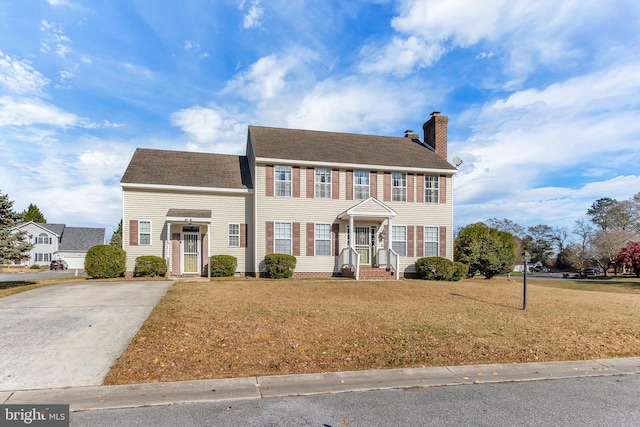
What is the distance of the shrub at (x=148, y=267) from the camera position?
1711cm

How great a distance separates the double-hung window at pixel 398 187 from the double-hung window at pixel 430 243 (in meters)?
2.07

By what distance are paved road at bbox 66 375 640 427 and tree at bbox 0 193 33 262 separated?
10837 millimetres

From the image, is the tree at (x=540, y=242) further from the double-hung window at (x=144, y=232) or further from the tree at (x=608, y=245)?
the double-hung window at (x=144, y=232)

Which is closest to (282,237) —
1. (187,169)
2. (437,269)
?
(187,169)

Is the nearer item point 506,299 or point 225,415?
point 225,415

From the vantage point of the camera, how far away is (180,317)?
8188mm

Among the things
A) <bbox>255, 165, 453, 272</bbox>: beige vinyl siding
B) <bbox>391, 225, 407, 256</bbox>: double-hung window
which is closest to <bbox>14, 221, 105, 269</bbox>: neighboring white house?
<bbox>255, 165, 453, 272</bbox>: beige vinyl siding

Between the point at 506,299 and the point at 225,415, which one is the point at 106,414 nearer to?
the point at 225,415

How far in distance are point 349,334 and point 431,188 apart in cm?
1498

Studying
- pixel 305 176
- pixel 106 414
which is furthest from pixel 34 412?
pixel 305 176

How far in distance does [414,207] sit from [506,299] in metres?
8.99

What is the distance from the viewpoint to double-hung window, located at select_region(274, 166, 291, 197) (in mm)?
19156

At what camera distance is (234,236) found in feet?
63.0

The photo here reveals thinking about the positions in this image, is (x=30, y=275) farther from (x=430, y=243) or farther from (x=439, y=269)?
(x=439, y=269)
